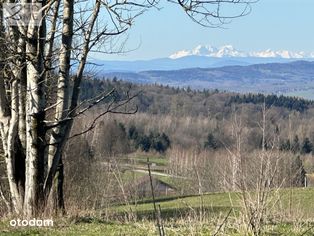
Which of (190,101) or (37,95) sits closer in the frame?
(37,95)

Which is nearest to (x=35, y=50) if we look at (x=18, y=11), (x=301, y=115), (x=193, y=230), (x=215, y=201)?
(x=18, y=11)

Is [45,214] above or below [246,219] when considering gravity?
below

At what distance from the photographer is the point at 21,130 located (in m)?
8.27

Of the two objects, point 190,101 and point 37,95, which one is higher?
point 37,95

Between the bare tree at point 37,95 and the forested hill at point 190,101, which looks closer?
the bare tree at point 37,95

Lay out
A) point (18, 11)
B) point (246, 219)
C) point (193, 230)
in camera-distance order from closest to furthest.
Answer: point (246, 219) < point (193, 230) < point (18, 11)

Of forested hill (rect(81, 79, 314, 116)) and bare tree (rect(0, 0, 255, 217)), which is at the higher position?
bare tree (rect(0, 0, 255, 217))

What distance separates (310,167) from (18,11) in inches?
1628

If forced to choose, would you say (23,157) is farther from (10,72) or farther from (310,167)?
(310,167)

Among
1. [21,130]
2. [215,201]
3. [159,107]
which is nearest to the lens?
[21,130]

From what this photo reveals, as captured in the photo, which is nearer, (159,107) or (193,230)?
(193,230)

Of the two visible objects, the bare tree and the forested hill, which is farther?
the forested hill

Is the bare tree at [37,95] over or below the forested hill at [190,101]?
over

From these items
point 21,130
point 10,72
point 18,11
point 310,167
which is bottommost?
point 310,167
